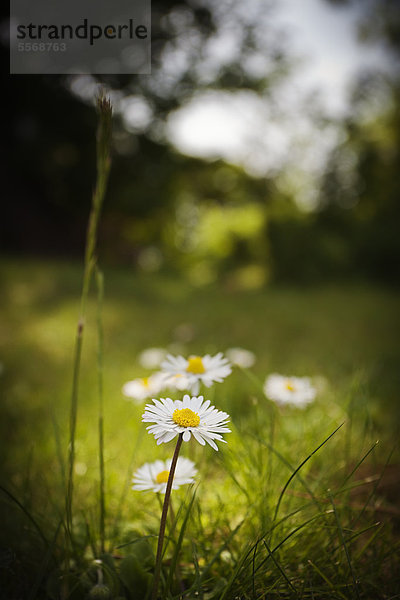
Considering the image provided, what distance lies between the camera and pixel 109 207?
7129mm

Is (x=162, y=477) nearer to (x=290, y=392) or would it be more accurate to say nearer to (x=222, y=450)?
(x=222, y=450)

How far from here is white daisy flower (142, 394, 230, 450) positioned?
1.78 feet

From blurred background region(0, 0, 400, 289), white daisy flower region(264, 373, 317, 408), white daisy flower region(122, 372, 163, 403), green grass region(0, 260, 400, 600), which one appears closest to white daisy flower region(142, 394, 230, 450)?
green grass region(0, 260, 400, 600)

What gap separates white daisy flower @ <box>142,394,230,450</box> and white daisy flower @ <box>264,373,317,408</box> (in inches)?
18.5

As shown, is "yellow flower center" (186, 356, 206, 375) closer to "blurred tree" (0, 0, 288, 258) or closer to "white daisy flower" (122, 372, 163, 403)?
"white daisy flower" (122, 372, 163, 403)

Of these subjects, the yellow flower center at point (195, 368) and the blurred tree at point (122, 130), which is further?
the blurred tree at point (122, 130)

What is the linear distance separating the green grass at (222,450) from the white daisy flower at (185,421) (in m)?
0.16

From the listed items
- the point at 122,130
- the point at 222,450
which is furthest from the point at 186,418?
the point at 122,130

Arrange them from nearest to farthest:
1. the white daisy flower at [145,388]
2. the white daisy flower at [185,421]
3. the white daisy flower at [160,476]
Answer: the white daisy flower at [185,421] → the white daisy flower at [160,476] → the white daisy flower at [145,388]

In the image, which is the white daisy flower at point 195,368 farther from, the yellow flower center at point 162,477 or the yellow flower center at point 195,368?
the yellow flower center at point 162,477

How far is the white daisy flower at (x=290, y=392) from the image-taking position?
1033mm

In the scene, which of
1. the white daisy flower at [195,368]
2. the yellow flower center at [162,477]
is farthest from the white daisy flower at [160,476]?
the white daisy flower at [195,368]

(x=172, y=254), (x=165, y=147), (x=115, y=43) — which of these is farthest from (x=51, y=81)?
(x=172, y=254)

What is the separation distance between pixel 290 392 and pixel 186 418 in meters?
0.57
